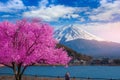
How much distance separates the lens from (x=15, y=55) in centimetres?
3197

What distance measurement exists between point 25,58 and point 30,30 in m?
3.06

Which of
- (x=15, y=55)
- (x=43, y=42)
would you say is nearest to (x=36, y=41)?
(x=43, y=42)

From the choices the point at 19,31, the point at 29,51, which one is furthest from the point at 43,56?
the point at 19,31

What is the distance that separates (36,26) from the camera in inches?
1296

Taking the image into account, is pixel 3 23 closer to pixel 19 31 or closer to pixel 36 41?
pixel 19 31

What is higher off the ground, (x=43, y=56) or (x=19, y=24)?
(x=19, y=24)

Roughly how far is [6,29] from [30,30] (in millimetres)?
2599

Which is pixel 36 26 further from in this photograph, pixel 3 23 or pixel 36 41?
pixel 3 23

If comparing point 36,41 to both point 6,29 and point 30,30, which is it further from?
point 6,29

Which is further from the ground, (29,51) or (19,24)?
(19,24)

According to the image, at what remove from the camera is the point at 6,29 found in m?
33.1

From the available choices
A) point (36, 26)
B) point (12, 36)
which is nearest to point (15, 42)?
point (12, 36)

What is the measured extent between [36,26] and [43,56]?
3.39 m

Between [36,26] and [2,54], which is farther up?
[36,26]
